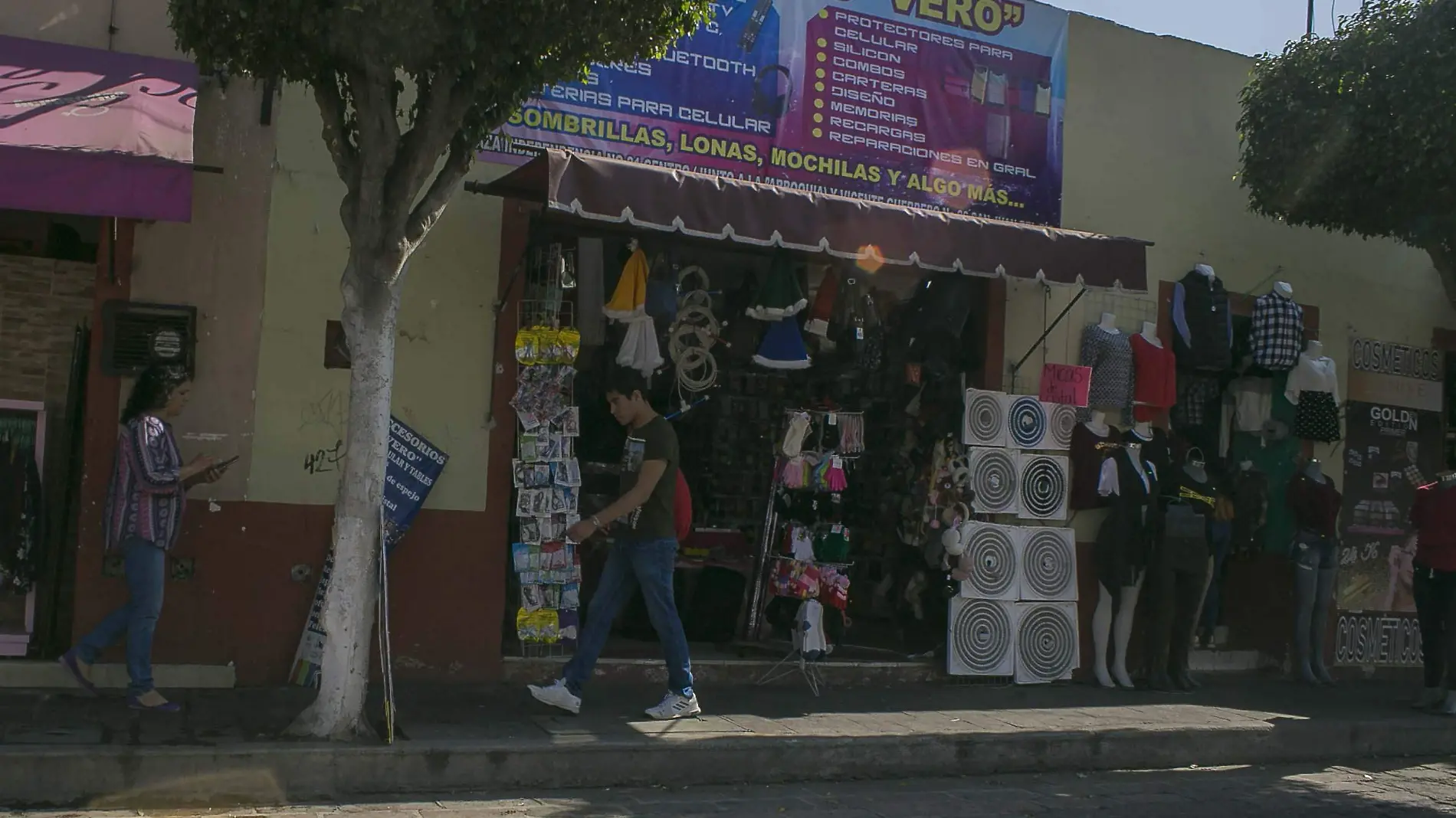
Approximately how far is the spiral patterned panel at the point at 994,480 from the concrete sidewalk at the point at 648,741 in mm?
1363

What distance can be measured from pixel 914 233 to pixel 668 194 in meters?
1.80

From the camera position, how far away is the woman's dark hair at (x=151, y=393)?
730cm

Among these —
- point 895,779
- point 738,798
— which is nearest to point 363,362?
point 738,798

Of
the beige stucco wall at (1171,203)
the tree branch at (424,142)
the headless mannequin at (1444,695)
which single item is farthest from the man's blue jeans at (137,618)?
the headless mannequin at (1444,695)

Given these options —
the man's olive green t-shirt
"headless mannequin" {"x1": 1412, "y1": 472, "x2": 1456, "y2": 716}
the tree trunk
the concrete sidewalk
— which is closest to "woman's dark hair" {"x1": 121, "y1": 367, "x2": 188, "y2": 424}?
the tree trunk

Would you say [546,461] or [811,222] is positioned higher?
[811,222]

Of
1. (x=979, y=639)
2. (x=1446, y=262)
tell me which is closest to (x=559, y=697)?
(x=979, y=639)

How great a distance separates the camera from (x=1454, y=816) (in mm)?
7363

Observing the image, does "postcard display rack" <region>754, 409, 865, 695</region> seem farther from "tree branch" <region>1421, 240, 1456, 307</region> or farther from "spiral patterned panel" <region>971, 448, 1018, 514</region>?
"tree branch" <region>1421, 240, 1456, 307</region>

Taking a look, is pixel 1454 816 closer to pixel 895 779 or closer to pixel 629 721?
pixel 895 779

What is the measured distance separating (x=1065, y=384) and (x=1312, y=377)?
251 cm

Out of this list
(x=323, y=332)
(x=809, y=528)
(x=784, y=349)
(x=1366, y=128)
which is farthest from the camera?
(x=1366, y=128)

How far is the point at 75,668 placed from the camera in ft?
24.4

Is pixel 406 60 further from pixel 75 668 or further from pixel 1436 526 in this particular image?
pixel 1436 526
